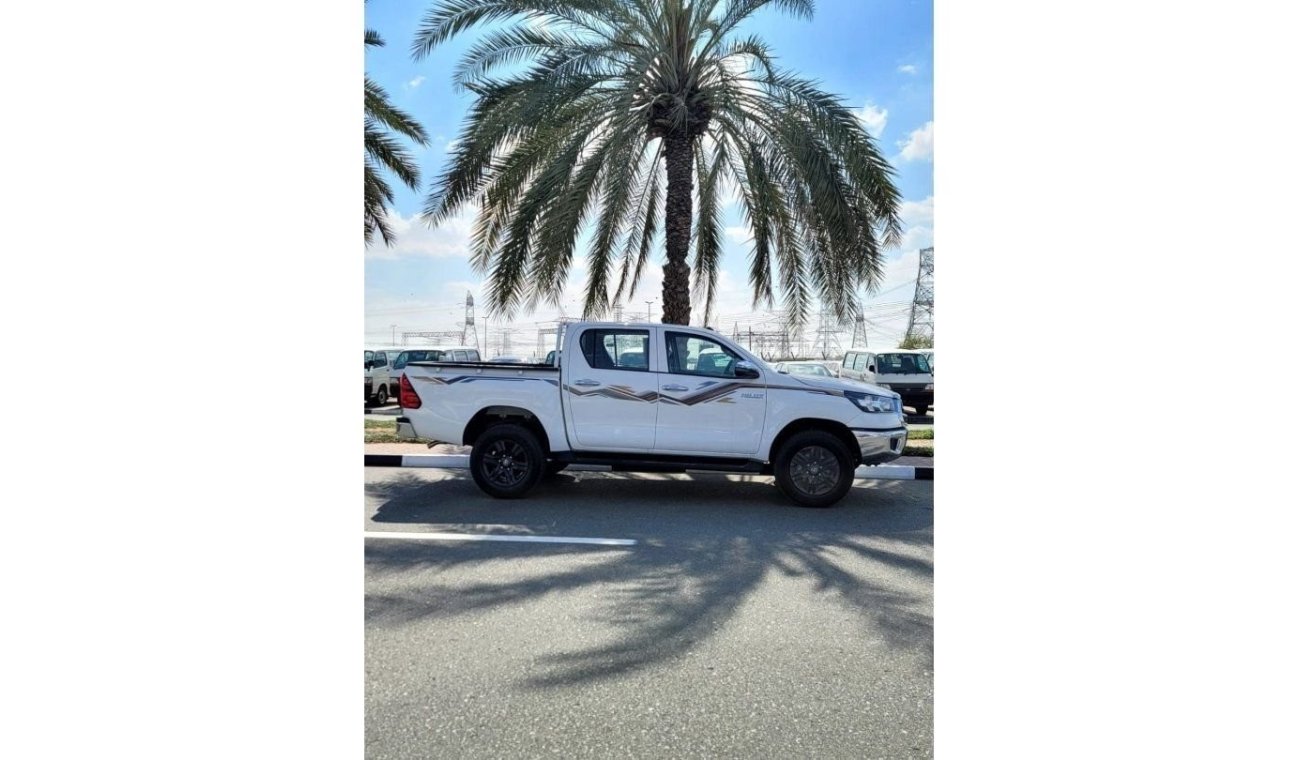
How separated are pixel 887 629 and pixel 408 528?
3.05 m

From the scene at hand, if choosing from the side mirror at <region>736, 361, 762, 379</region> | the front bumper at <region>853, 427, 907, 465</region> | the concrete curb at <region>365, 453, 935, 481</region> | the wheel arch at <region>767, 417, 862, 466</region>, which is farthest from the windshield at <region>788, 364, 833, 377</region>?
the concrete curb at <region>365, 453, 935, 481</region>

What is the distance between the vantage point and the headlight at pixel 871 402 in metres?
5.52

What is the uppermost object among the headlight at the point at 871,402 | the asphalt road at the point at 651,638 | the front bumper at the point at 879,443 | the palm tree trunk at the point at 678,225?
the palm tree trunk at the point at 678,225

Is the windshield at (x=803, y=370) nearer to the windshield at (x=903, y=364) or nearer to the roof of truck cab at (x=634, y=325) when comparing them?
the roof of truck cab at (x=634, y=325)

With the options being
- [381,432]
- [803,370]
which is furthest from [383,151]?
[803,370]

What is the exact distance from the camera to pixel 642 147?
785 centimetres

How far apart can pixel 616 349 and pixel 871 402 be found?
2.07 metres

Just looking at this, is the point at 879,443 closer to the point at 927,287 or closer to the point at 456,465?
the point at 927,287

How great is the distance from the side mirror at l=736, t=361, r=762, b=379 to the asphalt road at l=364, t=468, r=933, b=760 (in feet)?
3.75

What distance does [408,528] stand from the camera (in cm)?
456

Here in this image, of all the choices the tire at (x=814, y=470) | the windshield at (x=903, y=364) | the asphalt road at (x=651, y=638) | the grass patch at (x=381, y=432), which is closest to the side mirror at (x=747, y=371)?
the tire at (x=814, y=470)
